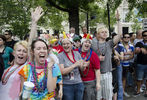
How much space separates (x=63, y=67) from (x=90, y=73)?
686 mm

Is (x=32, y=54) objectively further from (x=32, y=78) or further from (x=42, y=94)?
(x=42, y=94)

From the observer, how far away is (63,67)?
3.06 m

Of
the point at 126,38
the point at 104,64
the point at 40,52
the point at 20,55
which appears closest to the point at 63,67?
the point at 20,55

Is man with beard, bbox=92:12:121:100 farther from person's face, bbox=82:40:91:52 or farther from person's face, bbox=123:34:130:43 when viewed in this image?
person's face, bbox=123:34:130:43

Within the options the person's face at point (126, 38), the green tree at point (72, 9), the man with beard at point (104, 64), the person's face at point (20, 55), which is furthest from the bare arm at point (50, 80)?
the green tree at point (72, 9)

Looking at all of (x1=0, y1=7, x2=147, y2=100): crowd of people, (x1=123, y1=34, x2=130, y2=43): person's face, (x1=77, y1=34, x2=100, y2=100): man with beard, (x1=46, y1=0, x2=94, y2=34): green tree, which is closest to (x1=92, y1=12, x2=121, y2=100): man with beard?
(x1=0, y1=7, x2=147, y2=100): crowd of people

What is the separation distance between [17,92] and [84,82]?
146 cm

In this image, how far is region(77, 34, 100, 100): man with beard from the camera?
3.41 metres

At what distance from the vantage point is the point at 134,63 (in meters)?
5.79

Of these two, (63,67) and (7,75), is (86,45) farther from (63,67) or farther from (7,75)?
(7,75)

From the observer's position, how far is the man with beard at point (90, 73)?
3.41 metres

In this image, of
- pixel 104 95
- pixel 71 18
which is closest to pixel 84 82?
pixel 104 95

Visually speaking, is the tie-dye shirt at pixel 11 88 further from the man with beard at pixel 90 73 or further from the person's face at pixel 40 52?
the man with beard at pixel 90 73

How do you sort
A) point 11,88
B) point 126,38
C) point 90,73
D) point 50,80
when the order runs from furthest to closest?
1. point 126,38
2. point 90,73
3. point 11,88
4. point 50,80
